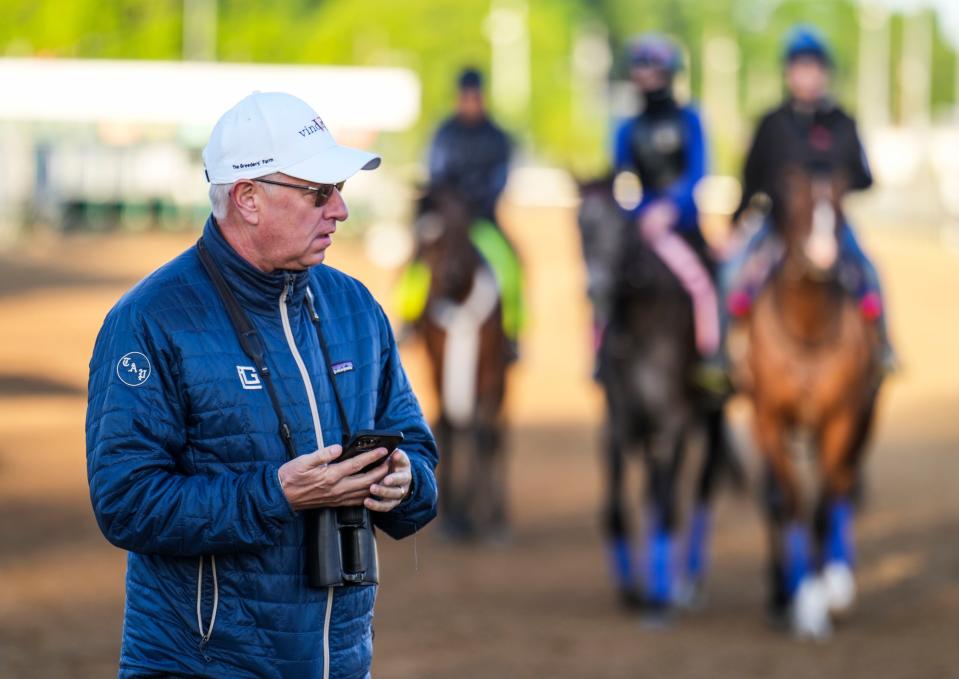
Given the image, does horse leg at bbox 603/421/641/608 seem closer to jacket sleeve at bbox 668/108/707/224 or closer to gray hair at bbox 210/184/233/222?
jacket sleeve at bbox 668/108/707/224

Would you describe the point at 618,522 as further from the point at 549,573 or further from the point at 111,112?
the point at 111,112

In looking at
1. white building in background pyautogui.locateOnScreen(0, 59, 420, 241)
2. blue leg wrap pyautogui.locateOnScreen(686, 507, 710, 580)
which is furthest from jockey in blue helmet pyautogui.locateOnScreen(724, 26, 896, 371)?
white building in background pyautogui.locateOnScreen(0, 59, 420, 241)

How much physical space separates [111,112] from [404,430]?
41.4m

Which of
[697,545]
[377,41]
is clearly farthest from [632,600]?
[377,41]

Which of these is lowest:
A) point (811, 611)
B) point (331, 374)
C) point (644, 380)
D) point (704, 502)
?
point (811, 611)

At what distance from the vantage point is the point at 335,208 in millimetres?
3895

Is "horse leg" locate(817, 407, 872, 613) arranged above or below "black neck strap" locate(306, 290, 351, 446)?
below

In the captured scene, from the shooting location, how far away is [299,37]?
75.4 meters

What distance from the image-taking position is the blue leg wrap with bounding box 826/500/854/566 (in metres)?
10.2

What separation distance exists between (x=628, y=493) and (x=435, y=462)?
1039 centimetres

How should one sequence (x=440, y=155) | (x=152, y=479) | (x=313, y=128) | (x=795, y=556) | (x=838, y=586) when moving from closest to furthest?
(x=152, y=479) → (x=313, y=128) → (x=795, y=556) → (x=838, y=586) → (x=440, y=155)

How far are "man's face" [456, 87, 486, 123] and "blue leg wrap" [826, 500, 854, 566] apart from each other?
5190 mm

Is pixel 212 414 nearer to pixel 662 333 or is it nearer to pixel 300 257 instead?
pixel 300 257

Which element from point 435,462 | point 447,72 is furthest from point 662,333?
point 447,72
